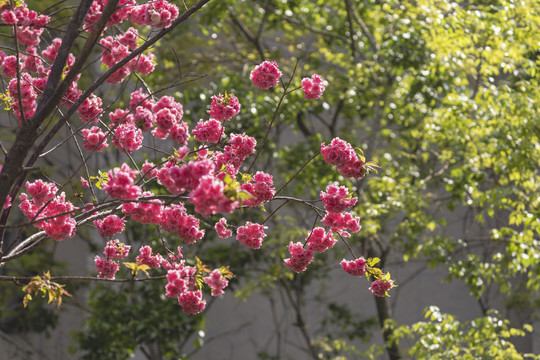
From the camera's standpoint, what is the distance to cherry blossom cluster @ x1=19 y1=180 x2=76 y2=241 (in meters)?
2.11

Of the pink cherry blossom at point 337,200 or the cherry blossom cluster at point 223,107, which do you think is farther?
the cherry blossom cluster at point 223,107

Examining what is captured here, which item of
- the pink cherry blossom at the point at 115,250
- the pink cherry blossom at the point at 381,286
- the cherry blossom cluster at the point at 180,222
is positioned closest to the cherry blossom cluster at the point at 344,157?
the pink cherry blossom at the point at 381,286

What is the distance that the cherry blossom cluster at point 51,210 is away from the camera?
2113 millimetres

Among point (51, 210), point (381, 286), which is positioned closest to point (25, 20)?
point (51, 210)

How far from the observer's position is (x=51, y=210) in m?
2.21

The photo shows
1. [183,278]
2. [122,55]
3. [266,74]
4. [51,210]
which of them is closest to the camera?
[51,210]

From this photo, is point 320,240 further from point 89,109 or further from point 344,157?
point 89,109

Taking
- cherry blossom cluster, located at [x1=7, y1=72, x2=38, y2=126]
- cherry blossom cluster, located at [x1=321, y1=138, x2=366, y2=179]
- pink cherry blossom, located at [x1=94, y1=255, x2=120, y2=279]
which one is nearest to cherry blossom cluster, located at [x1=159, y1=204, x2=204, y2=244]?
pink cherry blossom, located at [x1=94, y1=255, x2=120, y2=279]

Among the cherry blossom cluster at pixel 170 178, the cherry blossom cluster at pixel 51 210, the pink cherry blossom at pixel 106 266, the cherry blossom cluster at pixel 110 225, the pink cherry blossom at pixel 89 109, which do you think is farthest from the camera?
the pink cherry blossom at pixel 89 109

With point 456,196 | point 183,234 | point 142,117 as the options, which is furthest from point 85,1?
point 456,196

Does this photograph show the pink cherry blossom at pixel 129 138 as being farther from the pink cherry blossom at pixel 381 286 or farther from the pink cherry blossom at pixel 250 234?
the pink cherry blossom at pixel 381 286

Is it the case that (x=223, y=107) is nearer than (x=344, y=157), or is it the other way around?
(x=344, y=157)

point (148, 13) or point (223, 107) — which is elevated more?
point (148, 13)

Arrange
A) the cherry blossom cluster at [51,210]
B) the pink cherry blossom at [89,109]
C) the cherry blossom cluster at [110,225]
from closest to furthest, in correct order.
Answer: the cherry blossom cluster at [51,210], the cherry blossom cluster at [110,225], the pink cherry blossom at [89,109]
